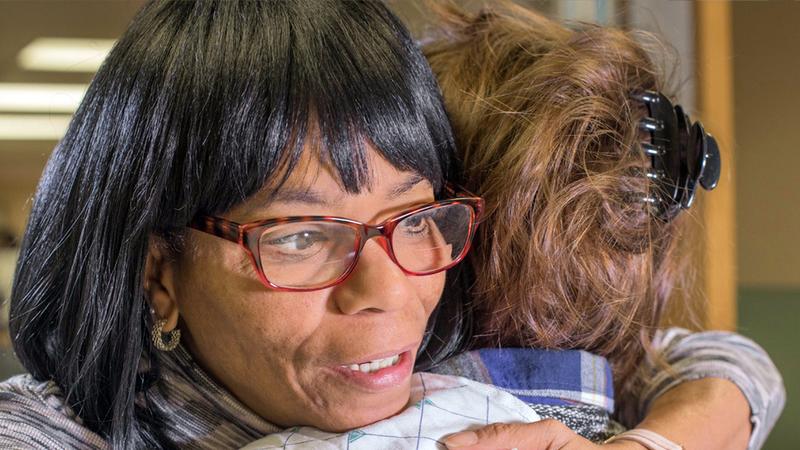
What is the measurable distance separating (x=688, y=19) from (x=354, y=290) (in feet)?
4.98

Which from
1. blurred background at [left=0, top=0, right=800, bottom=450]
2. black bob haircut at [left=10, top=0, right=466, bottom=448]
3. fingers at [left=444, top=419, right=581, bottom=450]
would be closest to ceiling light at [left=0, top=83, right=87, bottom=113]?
blurred background at [left=0, top=0, right=800, bottom=450]

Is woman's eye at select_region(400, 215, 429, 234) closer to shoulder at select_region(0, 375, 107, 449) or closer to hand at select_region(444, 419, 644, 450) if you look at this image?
hand at select_region(444, 419, 644, 450)

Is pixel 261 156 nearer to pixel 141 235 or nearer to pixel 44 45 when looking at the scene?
pixel 141 235

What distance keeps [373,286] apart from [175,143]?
226mm

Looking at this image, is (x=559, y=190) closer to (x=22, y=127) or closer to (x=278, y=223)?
(x=278, y=223)

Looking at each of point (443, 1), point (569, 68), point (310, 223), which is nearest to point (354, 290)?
point (310, 223)

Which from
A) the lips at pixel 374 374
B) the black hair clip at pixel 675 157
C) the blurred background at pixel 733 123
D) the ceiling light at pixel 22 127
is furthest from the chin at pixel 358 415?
the ceiling light at pixel 22 127

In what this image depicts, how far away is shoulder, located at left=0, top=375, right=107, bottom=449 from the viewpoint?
85 cm

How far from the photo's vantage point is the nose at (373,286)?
80cm

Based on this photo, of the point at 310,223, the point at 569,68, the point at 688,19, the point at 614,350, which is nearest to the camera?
the point at 310,223

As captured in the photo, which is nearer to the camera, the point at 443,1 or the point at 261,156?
the point at 261,156

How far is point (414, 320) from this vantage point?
853 millimetres

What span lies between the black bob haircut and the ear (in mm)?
17

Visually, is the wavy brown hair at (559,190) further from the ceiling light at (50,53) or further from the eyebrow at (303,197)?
the ceiling light at (50,53)
